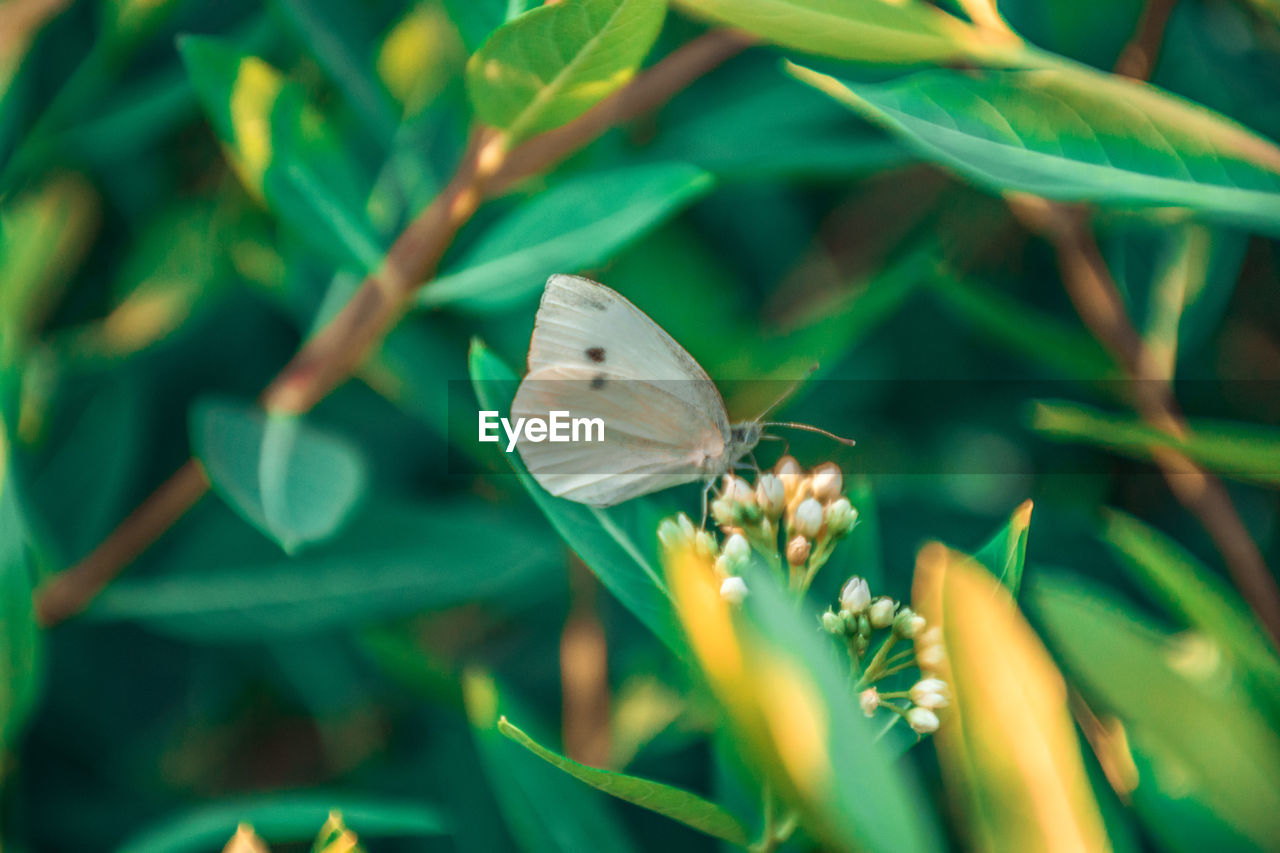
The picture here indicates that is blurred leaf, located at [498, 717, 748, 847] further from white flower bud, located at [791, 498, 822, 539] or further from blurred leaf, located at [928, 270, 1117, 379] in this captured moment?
blurred leaf, located at [928, 270, 1117, 379]

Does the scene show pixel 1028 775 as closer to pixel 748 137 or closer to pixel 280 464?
pixel 280 464

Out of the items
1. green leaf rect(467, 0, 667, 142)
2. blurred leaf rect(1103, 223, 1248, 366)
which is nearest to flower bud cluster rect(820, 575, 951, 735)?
green leaf rect(467, 0, 667, 142)

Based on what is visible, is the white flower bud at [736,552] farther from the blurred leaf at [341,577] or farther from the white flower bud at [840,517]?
the blurred leaf at [341,577]

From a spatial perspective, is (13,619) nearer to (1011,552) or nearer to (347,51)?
(347,51)

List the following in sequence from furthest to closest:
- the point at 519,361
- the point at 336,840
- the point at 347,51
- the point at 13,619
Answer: the point at 519,361
the point at 347,51
the point at 13,619
the point at 336,840

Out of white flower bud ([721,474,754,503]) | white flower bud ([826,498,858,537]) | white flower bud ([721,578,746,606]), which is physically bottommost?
white flower bud ([721,474,754,503])

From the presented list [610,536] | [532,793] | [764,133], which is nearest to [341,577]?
[532,793]
